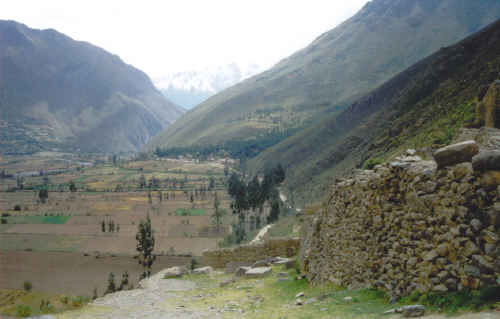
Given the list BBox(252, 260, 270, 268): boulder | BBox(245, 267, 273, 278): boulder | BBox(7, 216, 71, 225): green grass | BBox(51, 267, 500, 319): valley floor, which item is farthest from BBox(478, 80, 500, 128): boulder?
BBox(7, 216, 71, 225): green grass

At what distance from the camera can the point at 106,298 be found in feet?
49.0

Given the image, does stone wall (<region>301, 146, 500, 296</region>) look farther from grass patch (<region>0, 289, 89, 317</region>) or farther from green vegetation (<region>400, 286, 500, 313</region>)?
grass patch (<region>0, 289, 89, 317</region>)

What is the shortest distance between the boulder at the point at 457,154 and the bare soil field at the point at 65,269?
4431 centimetres

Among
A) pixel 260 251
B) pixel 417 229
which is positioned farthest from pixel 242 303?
pixel 260 251

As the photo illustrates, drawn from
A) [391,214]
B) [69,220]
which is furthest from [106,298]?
[69,220]

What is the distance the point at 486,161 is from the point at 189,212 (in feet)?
323

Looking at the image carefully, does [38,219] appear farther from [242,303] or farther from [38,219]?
[242,303]

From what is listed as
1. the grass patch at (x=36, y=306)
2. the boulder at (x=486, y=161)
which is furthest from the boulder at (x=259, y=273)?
the boulder at (x=486, y=161)

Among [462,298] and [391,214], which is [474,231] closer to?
[462,298]

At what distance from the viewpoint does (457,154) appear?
21.9ft

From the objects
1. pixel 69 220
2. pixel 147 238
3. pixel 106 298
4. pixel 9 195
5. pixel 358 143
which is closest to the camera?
pixel 106 298

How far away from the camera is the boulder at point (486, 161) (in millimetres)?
5922

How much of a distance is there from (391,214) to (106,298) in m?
12.0

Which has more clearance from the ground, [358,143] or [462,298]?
[358,143]
